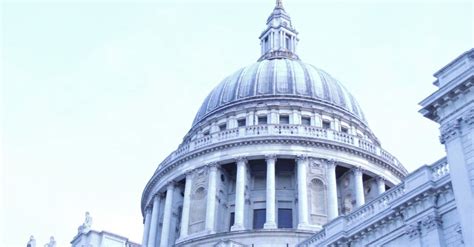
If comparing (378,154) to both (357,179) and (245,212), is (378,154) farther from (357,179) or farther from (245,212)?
(245,212)

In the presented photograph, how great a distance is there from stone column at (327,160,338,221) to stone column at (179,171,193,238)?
439 inches

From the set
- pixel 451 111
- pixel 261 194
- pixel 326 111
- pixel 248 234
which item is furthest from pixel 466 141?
pixel 326 111

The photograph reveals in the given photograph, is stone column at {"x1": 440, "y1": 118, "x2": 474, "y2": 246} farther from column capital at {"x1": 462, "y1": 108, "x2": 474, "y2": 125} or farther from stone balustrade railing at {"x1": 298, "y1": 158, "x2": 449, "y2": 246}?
stone balustrade railing at {"x1": 298, "y1": 158, "x2": 449, "y2": 246}

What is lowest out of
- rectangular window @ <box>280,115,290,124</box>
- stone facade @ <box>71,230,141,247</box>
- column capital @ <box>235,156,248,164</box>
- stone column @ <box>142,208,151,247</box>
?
stone facade @ <box>71,230,141,247</box>

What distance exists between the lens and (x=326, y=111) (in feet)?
200

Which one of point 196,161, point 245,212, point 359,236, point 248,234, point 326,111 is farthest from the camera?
point 326,111

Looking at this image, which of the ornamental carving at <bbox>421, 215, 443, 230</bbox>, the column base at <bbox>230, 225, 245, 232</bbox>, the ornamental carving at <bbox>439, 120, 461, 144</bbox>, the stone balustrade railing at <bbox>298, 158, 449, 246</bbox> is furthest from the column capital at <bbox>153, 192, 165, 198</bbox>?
the ornamental carving at <bbox>439, 120, 461, 144</bbox>

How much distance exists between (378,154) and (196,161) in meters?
15.0

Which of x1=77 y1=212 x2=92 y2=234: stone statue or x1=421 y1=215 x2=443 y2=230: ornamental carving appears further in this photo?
x1=77 y1=212 x2=92 y2=234: stone statue

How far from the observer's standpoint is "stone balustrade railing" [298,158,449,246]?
103ft

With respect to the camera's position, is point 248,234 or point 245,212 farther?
point 245,212

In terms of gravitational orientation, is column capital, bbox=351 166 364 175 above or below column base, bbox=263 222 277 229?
above

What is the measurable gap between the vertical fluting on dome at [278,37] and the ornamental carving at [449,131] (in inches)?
1633

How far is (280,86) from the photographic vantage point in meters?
62.7
